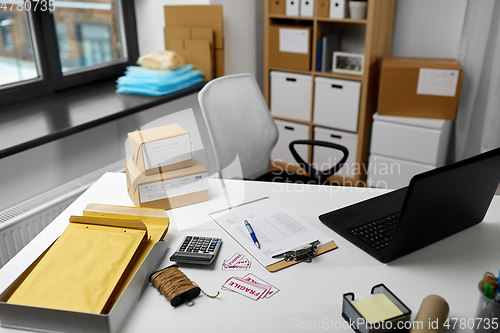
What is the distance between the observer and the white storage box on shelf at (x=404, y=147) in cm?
270

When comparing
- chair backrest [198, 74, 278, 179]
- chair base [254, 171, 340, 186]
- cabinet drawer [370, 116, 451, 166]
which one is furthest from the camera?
cabinet drawer [370, 116, 451, 166]

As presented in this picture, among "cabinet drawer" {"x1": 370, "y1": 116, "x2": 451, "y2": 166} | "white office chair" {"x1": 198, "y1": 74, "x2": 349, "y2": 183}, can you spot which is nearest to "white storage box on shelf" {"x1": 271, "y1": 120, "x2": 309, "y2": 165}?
"cabinet drawer" {"x1": 370, "y1": 116, "x2": 451, "y2": 166}

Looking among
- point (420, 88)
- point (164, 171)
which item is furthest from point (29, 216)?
point (420, 88)

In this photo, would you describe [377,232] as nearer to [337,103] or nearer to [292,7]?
[337,103]

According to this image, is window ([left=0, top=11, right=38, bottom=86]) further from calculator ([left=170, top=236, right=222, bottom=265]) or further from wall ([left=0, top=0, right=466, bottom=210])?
calculator ([left=170, top=236, right=222, bottom=265])

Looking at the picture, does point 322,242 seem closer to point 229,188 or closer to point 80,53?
point 229,188

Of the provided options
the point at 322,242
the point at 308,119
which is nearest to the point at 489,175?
the point at 322,242

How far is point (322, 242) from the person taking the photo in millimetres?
1282

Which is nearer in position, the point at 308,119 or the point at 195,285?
the point at 195,285

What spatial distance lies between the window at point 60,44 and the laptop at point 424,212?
6.23 feet

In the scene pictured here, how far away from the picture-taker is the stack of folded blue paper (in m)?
2.53

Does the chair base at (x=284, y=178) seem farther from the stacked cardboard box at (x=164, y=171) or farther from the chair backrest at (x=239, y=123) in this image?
the stacked cardboard box at (x=164, y=171)

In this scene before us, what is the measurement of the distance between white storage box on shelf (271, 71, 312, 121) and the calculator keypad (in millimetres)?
2011

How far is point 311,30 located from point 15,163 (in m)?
2.00
